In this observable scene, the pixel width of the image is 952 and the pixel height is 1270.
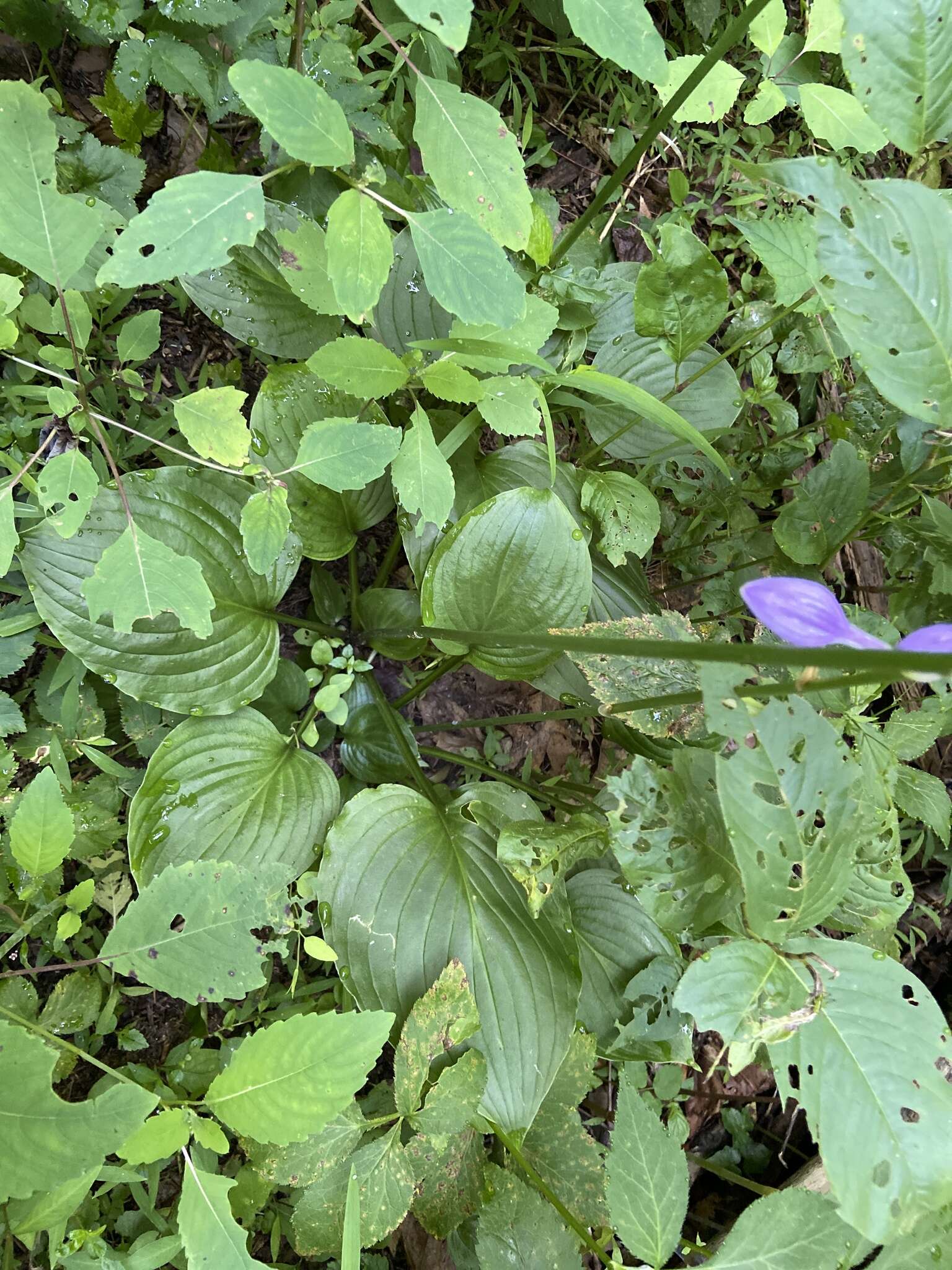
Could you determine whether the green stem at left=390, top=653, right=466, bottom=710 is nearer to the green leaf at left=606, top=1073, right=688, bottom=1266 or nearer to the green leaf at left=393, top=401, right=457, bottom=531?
the green leaf at left=393, top=401, right=457, bottom=531

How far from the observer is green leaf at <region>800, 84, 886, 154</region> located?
52.0 inches

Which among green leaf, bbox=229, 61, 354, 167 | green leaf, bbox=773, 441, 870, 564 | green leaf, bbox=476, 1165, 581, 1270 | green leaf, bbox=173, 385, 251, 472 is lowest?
green leaf, bbox=476, 1165, 581, 1270

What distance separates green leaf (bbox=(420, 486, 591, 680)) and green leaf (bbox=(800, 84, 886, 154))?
814 millimetres

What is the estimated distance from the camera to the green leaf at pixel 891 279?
68cm

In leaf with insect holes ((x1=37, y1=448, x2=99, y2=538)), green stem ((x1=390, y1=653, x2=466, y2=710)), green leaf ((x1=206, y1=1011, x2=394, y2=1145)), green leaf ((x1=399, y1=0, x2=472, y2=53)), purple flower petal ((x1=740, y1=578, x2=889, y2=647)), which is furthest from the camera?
green stem ((x1=390, y1=653, x2=466, y2=710))

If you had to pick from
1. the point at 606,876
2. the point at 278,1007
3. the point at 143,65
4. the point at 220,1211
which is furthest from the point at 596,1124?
the point at 143,65

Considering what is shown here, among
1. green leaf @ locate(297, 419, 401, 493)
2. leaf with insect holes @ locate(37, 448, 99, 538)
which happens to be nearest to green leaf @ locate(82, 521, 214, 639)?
leaf with insect holes @ locate(37, 448, 99, 538)

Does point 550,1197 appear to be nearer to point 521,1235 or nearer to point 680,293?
point 521,1235

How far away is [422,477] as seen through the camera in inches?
42.7

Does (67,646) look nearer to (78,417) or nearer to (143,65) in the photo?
(78,417)

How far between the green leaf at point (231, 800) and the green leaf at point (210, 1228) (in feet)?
1.48

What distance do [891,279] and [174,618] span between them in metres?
1.03

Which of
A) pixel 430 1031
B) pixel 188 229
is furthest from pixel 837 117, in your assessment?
pixel 430 1031

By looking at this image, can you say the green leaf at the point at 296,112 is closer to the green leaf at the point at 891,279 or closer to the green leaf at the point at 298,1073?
the green leaf at the point at 891,279
